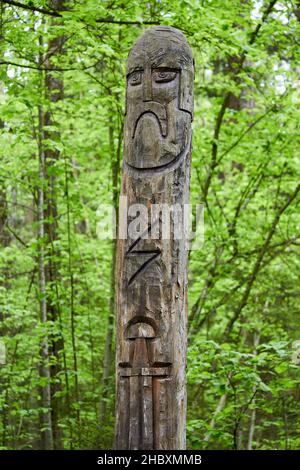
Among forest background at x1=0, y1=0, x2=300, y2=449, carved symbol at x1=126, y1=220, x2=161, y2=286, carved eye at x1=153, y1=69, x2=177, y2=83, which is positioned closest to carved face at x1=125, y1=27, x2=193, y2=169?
carved eye at x1=153, y1=69, x2=177, y2=83

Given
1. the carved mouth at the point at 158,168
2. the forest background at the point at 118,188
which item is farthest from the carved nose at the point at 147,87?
the forest background at the point at 118,188

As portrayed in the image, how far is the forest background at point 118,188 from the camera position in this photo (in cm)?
719

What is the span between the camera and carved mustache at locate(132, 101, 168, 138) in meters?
4.74

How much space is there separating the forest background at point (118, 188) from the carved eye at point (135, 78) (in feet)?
6.41

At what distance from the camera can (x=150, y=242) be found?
4.59 m

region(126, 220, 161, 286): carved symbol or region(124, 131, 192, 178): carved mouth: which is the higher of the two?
region(124, 131, 192, 178): carved mouth

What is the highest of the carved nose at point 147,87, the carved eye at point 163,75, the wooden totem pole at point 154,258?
the carved eye at point 163,75

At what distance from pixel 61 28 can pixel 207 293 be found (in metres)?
4.48

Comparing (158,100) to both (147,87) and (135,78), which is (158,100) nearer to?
(147,87)

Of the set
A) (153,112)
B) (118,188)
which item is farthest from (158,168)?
(118,188)

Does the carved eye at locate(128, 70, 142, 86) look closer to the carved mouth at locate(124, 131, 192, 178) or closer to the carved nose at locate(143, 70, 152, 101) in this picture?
the carved nose at locate(143, 70, 152, 101)

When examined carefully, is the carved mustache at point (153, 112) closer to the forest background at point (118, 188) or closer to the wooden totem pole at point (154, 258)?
the wooden totem pole at point (154, 258)
